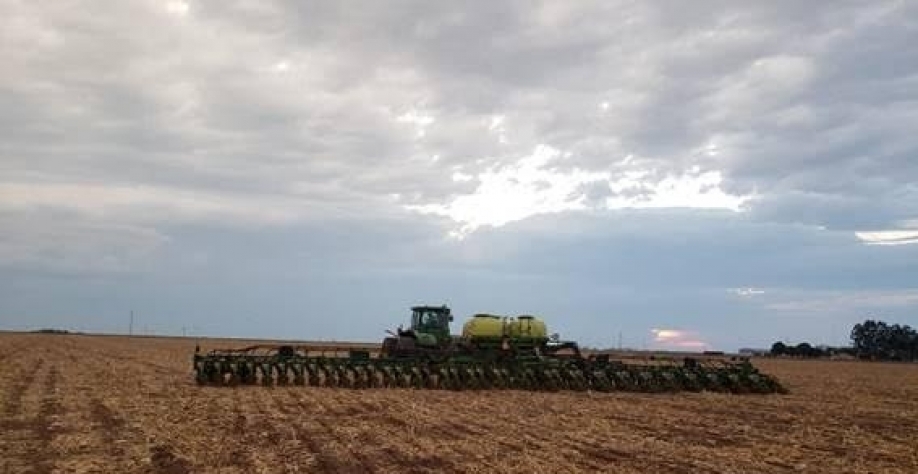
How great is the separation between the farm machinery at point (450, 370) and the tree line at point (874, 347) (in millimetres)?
115387

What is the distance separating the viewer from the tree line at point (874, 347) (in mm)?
139500

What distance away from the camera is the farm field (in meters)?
13.2

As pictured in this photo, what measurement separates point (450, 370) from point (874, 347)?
135m

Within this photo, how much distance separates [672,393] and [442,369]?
788 cm

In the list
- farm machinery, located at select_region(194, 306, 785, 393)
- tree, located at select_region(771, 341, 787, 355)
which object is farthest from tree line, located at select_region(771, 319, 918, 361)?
farm machinery, located at select_region(194, 306, 785, 393)

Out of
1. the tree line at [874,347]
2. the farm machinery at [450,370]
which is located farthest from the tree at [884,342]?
the farm machinery at [450,370]

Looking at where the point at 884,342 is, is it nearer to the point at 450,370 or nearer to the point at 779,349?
the point at 779,349

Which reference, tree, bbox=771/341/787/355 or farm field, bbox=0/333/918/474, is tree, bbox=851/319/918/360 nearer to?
tree, bbox=771/341/787/355

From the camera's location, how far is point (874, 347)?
475ft

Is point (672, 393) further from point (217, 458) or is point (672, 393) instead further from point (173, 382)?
point (217, 458)

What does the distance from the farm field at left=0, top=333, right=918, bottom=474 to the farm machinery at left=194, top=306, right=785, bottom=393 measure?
1.55m

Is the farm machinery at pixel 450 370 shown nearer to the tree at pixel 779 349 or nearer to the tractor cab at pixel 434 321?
the tractor cab at pixel 434 321

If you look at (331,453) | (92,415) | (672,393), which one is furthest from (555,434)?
(672,393)

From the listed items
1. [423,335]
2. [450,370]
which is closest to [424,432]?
[450,370]
